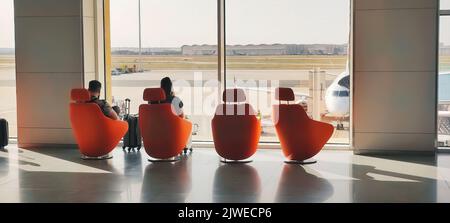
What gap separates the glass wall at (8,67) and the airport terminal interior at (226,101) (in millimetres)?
22

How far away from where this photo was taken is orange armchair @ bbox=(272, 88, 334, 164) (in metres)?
8.30

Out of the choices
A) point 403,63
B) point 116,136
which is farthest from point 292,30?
point 116,136

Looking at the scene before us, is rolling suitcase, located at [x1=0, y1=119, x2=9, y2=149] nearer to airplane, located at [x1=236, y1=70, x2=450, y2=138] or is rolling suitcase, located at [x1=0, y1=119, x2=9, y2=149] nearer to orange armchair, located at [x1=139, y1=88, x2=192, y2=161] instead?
orange armchair, located at [x1=139, y1=88, x2=192, y2=161]

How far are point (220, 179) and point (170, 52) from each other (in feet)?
12.6

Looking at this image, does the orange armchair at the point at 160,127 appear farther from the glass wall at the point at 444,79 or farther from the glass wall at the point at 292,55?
the glass wall at the point at 444,79

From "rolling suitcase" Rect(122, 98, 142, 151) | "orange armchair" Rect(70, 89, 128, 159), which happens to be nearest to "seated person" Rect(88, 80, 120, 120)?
"orange armchair" Rect(70, 89, 128, 159)

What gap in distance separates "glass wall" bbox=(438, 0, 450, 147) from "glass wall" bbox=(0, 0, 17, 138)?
6962mm

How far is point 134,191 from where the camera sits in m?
6.65

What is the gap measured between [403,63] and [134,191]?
4.69 meters

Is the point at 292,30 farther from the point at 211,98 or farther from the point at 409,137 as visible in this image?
the point at 409,137

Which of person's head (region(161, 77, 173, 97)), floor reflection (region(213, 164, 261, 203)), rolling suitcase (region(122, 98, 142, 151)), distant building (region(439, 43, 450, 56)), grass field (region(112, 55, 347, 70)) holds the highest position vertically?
distant building (region(439, 43, 450, 56))

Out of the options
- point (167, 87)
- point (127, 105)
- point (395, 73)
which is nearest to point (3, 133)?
point (127, 105)
